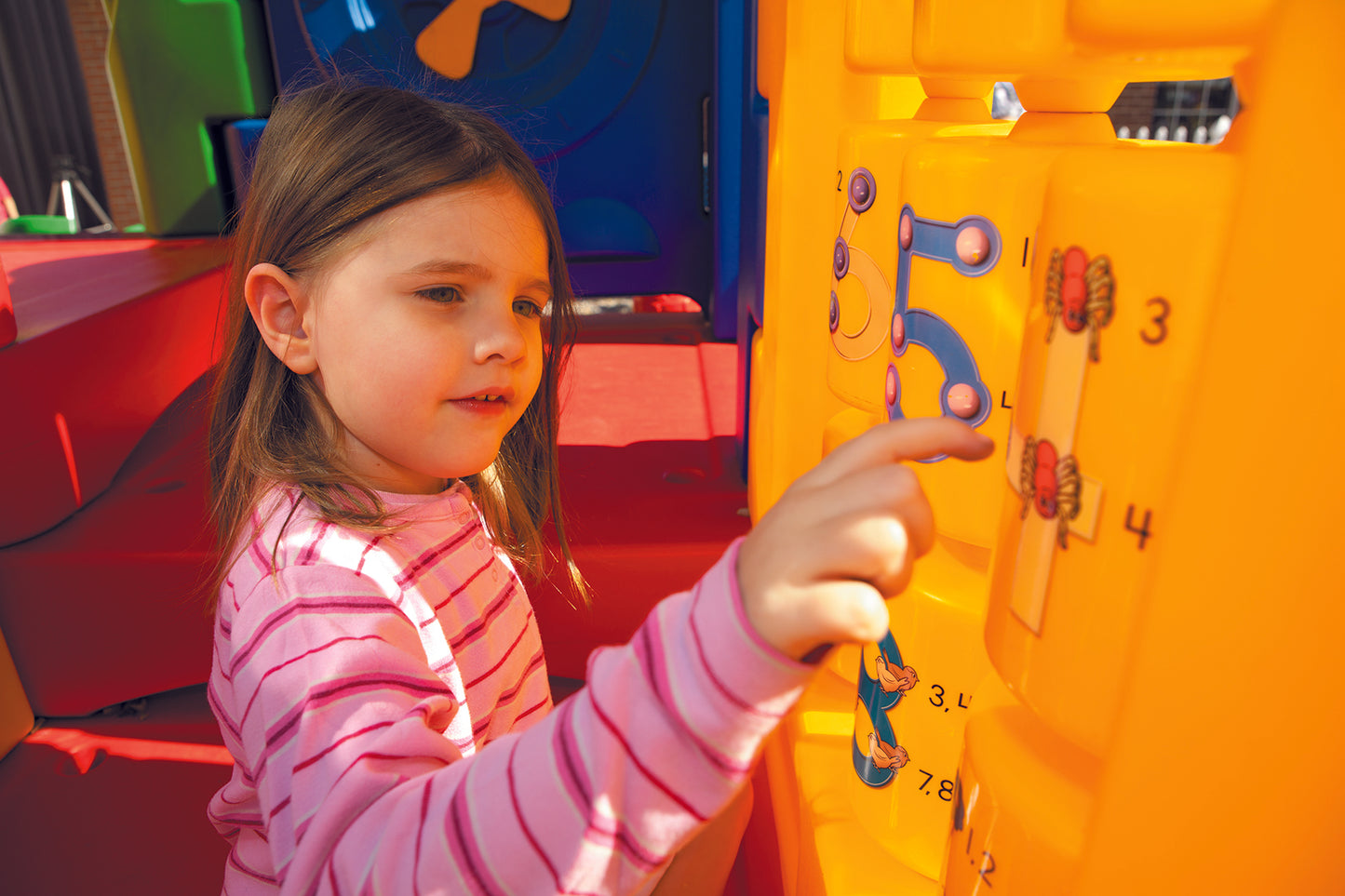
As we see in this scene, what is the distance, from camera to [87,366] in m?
1.05

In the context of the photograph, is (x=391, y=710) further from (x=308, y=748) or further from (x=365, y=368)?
(x=365, y=368)

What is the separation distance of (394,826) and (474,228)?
0.33 metres

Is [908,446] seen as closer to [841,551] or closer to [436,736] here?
[841,551]

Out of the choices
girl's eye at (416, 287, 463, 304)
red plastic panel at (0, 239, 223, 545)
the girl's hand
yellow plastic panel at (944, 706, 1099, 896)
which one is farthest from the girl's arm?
red plastic panel at (0, 239, 223, 545)

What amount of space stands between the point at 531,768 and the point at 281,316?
368mm

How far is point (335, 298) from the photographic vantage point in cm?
52

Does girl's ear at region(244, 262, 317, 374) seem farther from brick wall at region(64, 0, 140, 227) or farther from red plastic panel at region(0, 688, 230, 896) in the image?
brick wall at region(64, 0, 140, 227)

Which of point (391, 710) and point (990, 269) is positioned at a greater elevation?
point (990, 269)

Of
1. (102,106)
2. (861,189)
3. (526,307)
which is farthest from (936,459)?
(102,106)

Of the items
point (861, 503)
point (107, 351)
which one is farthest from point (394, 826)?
point (107, 351)

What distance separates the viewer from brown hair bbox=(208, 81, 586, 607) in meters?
0.52

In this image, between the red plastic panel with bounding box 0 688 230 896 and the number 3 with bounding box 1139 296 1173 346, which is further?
the red plastic panel with bounding box 0 688 230 896

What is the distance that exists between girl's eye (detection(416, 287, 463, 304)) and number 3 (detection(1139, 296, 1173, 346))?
371mm

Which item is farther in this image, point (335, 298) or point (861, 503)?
point (335, 298)
